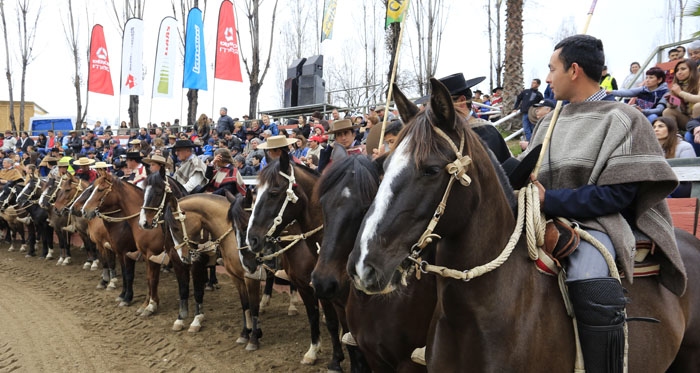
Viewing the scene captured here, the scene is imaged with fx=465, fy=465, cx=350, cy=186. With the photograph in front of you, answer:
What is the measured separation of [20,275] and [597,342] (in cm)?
1400

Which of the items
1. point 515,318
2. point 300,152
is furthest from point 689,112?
point 300,152

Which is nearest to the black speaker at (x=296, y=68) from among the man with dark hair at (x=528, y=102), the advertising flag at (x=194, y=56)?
the advertising flag at (x=194, y=56)

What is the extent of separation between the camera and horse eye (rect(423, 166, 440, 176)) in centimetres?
190

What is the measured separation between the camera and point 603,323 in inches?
83.1

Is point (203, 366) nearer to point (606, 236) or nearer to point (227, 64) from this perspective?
point (606, 236)

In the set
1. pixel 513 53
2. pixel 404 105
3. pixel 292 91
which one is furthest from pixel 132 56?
pixel 404 105

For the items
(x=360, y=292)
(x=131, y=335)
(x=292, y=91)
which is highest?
(x=292, y=91)

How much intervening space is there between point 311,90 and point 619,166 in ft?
66.6

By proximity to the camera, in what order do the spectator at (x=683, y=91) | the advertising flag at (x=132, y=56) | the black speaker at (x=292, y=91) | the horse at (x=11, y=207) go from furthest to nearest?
the advertising flag at (x=132, y=56)
the black speaker at (x=292, y=91)
the horse at (x=11, y=207)
the spectator at (x=683, y=91)

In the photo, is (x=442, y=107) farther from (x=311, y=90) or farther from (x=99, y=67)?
(x=99, y=67)

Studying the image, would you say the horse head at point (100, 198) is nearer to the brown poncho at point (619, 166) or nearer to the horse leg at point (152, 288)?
the horse leg at point (152, 288)

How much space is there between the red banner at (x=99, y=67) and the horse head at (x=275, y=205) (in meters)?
22.9

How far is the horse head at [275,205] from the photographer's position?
4930 millimetres

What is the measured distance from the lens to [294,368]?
19.3ft
